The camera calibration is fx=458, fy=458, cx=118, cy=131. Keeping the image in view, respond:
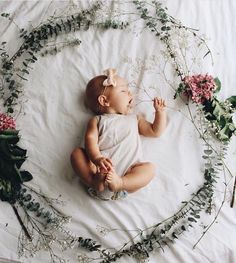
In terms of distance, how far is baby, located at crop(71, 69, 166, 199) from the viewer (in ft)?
4.37

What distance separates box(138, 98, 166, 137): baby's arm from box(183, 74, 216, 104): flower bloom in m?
0.12

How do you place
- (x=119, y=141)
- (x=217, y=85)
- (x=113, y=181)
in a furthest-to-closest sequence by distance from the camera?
1. (x=217, y=85)
2. (x=119, y=141)
3. (x=113, y=181)

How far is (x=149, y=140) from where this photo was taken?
147 centimetres

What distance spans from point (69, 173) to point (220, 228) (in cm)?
49

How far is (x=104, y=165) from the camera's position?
51.3 inches

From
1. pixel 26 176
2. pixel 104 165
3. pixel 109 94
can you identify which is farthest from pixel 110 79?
pixel 26 176

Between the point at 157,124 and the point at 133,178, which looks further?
the point at 157,124

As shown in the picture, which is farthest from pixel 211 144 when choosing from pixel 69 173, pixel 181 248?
pixel 69 173

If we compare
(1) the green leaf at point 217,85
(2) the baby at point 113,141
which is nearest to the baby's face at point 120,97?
(2) the baby at point 113,141

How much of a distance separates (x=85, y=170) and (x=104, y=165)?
0.29ft

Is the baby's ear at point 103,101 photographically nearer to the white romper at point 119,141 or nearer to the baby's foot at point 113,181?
the white romper at point 119,141

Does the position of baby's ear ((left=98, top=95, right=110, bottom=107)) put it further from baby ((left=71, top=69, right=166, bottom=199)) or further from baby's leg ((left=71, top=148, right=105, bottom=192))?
baby's leg ((left=71, top=148, right=105, bottom=192))

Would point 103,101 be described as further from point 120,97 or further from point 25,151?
point 25,151

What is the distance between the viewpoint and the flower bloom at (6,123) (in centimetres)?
148
